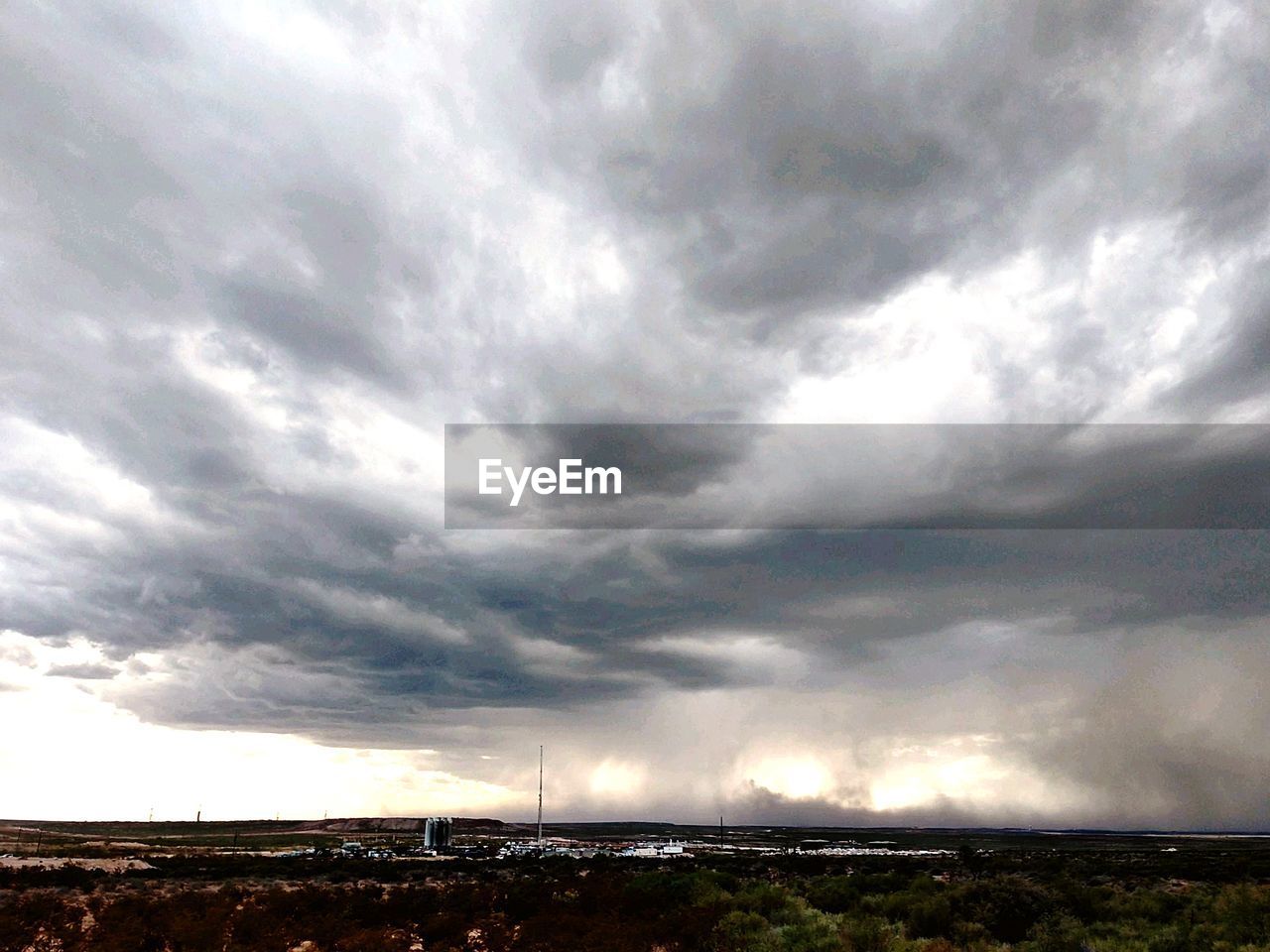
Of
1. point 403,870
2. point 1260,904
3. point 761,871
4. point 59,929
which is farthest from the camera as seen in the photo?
point 403,870

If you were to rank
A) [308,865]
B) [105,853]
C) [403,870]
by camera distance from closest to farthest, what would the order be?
1. [403,870]
2. [308,865]
3. [105,853]

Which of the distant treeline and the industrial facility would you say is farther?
the industrial facility

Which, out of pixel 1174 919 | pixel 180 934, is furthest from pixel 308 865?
pixel 1174 919

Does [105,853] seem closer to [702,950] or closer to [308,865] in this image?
[308,865]

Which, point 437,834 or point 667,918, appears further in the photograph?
point 437,834

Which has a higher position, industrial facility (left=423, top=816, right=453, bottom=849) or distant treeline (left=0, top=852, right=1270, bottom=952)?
distant treeline (left=0, top=852, right=1270, bottom=952)

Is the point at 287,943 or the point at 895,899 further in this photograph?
the point at 895,899

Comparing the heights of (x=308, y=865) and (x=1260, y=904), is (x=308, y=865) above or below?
below

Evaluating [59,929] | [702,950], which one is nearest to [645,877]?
[702,950]

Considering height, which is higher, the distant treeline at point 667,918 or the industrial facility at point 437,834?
the distant treeline at point 667,918

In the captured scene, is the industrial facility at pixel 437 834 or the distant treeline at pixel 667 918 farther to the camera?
the industrial facility at pixel 437 834
